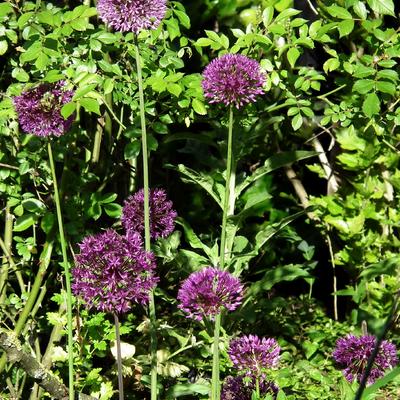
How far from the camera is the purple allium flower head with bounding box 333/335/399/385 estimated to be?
228 centimetres

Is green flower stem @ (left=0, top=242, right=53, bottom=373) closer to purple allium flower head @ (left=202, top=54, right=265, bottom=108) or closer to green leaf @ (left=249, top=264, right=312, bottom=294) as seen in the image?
green leaf @ (left=249, top=264, right=312, bottom=294)

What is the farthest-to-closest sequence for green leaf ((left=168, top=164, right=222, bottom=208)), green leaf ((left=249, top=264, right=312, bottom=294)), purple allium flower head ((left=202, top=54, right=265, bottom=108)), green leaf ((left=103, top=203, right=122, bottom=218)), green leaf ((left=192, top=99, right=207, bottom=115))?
green leaf ((left=249, top=264, right=312, bottom=294)) < green leaf ((left=168, top=164, right=222, bottom=208)) < green leaf ((left=103, top=203, right=122, bottom=218)) < green leaf ((left=192, top=99, right=207, bottom=115)) < purple allium flower head ((left=202, top=54, right=265, bottom=108))

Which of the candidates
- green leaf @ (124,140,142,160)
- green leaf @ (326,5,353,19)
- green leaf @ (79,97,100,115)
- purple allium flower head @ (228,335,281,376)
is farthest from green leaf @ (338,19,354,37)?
purple allium flower head @ (228,335,281,376)

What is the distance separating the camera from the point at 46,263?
301 centimetres

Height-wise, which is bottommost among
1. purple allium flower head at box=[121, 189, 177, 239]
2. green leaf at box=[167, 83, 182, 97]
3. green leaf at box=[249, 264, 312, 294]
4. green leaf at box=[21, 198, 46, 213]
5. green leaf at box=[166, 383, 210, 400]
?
green leaf at box=[166, 383, 210, 400]

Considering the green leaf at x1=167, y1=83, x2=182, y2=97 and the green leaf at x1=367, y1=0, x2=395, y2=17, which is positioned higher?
the green leaf at x1=367, y1=0, x2=395, y2=17

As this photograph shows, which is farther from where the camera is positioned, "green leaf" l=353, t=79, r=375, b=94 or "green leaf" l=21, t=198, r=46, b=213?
"green leaf" l=21, t=198, r=46, b=213

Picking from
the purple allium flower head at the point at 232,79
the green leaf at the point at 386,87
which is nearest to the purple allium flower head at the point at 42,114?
the purple allium flower head at the point at 232,79

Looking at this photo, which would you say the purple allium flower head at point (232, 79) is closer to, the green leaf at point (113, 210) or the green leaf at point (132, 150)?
the green leaf at point (132, 150)

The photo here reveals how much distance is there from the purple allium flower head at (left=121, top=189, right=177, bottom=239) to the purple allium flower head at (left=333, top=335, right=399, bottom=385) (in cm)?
64

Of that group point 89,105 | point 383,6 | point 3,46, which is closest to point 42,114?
point 89,105

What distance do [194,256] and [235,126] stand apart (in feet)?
1.79

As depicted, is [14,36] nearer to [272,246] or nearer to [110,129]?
[110,129]

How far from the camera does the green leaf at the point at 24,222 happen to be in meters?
2.91
